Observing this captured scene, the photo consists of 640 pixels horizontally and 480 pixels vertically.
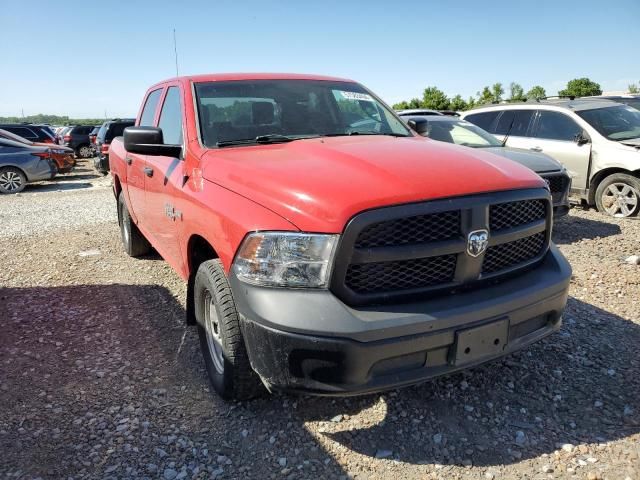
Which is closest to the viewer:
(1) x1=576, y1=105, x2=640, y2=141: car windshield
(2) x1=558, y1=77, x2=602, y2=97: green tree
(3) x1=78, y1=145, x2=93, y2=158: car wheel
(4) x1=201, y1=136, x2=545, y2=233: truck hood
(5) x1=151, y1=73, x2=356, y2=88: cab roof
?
(4) x1=201, y1=136, x2=545, y2=233: truck hood

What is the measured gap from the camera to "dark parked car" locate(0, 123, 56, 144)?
19.7m

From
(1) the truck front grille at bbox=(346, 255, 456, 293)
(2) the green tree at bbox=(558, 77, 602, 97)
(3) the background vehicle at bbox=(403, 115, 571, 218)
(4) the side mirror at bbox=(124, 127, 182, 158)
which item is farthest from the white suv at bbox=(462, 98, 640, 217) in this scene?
(2) the green tree at bbox=(558, 77, 602, 97)

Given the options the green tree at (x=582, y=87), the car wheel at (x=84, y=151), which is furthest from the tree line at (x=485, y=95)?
the car wheel at (x=84, y=151)

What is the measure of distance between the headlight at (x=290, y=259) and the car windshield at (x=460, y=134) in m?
5.80

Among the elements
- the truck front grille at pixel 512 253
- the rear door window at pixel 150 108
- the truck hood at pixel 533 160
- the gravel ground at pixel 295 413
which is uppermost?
the rear door window at pixel 150 108

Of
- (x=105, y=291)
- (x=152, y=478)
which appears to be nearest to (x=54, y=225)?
(x=105, y=291)

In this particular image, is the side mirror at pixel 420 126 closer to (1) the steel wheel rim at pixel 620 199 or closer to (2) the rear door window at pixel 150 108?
(2) the rear door window at pixel 150 108

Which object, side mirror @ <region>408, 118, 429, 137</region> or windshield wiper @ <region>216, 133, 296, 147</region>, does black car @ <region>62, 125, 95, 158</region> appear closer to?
side mirror @ <region>408, 118, 429, 137</region>

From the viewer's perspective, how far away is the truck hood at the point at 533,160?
20.8ft

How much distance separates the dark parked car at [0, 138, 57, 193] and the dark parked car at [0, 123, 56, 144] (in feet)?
22.5

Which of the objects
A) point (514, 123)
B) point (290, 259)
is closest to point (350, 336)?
point (290, 259)

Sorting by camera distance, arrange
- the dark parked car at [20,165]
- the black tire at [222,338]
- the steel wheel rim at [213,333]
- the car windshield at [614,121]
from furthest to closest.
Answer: the dark parked car at [20,165], the car windshield at [614,121], the steel wheel rim at [213,333], the black tire at [222,338]

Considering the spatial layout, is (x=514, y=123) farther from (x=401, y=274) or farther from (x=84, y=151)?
(x=84, y=151)

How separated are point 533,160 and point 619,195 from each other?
1.97 metres
